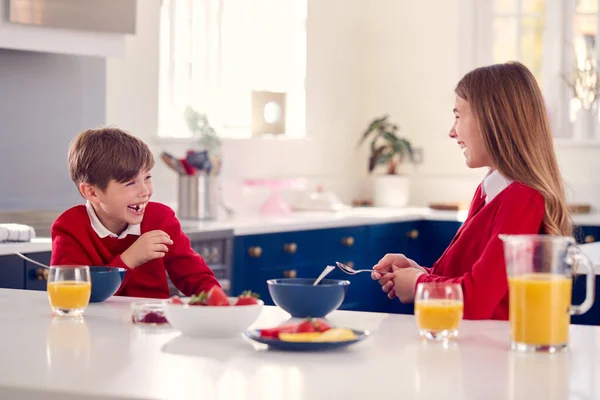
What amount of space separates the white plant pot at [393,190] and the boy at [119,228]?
3.56 metres

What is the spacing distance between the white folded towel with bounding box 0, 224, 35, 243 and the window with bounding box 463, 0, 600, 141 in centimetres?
326

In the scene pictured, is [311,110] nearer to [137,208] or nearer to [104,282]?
[137,208]

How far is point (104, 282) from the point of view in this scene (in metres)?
2.07

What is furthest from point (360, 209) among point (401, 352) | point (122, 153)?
point (401, 352)

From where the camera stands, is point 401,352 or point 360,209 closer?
point 401,352

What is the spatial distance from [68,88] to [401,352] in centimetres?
275

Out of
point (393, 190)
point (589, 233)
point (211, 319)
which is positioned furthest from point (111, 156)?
point (393, 190)

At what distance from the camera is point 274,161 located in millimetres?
5520

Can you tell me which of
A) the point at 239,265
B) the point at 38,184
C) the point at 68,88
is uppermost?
the point at 68,88

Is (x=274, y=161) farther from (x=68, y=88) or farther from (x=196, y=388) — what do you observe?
(x=196, y=388)

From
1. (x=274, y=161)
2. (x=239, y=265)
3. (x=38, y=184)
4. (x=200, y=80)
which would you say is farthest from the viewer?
(x=274, y=161)

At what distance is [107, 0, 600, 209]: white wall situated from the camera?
574 cm

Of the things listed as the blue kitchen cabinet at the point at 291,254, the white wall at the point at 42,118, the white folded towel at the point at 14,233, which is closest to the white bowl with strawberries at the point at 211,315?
the white folded towel at the point at 14,233

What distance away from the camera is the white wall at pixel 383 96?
5.74m
